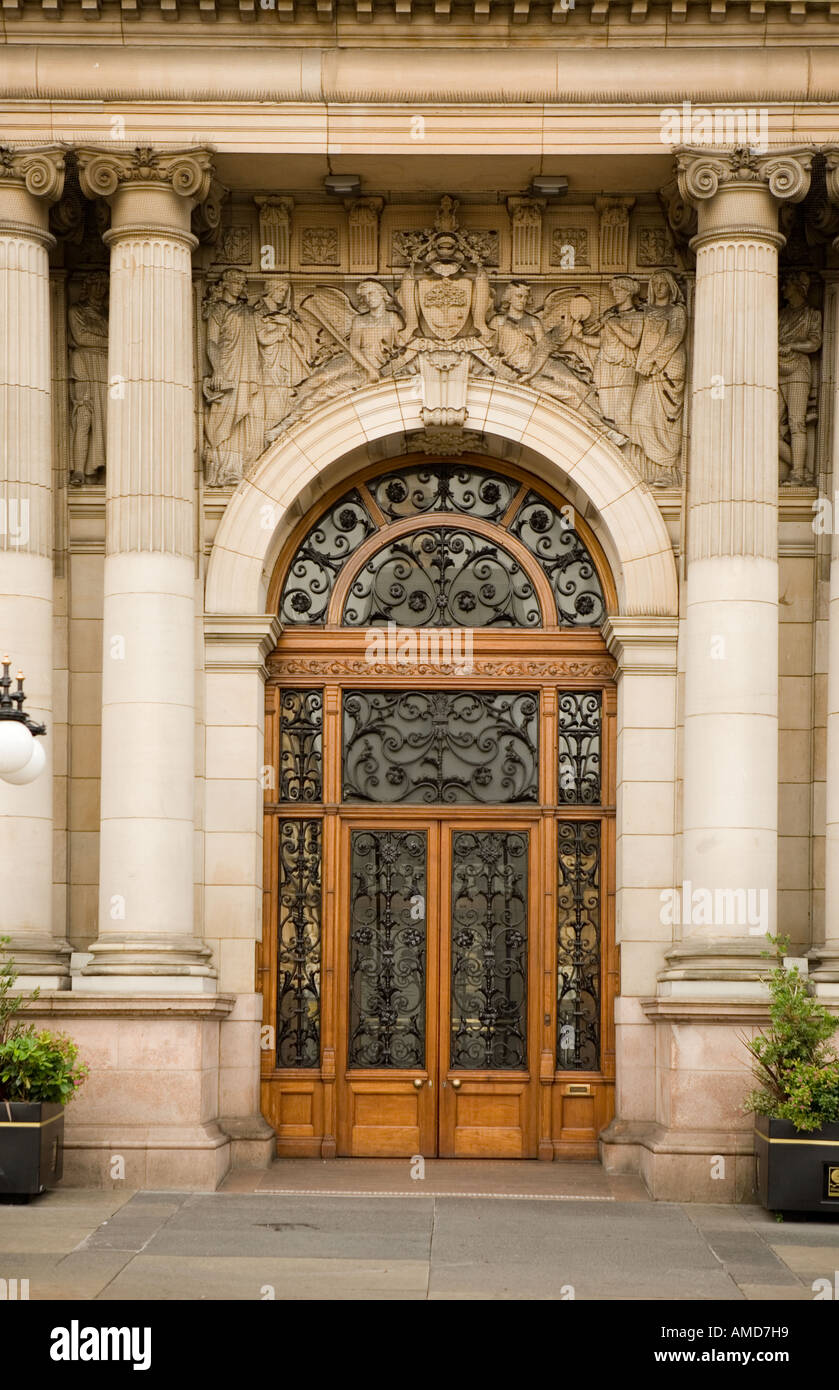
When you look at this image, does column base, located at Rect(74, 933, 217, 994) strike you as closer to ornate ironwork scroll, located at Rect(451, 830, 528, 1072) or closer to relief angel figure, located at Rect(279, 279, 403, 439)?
ornate ironwork scroll, located at Rect(451, 830, 528, 1072)

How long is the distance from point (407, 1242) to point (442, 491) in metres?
8.22

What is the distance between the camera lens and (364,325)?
65.2 ft

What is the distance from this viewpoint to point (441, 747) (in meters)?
20.0

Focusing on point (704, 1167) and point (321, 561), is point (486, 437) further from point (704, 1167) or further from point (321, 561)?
point (704, 1167)

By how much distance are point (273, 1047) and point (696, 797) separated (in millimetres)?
4893

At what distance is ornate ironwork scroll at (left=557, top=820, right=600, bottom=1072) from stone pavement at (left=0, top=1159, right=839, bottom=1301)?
1.32 m

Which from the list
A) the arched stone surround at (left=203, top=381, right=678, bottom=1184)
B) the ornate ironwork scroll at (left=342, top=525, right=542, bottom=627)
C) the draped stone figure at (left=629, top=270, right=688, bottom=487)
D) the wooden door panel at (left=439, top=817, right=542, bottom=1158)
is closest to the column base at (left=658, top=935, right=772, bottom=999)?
the arched stone surround at (left=203, top=381, right=678, bottom=1184)

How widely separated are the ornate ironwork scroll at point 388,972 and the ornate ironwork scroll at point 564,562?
121 inches

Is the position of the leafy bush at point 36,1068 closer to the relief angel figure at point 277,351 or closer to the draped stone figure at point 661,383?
the relief angel figure at point 277,351

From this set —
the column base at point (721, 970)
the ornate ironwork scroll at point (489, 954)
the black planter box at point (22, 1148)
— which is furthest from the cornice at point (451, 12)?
the black planter box at point (22, 1148)

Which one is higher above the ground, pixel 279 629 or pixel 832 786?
pixel 279 629

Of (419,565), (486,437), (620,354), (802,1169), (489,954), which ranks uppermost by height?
Result: (620,354)

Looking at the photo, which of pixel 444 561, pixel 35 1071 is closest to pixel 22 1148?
pixel 35 1071
